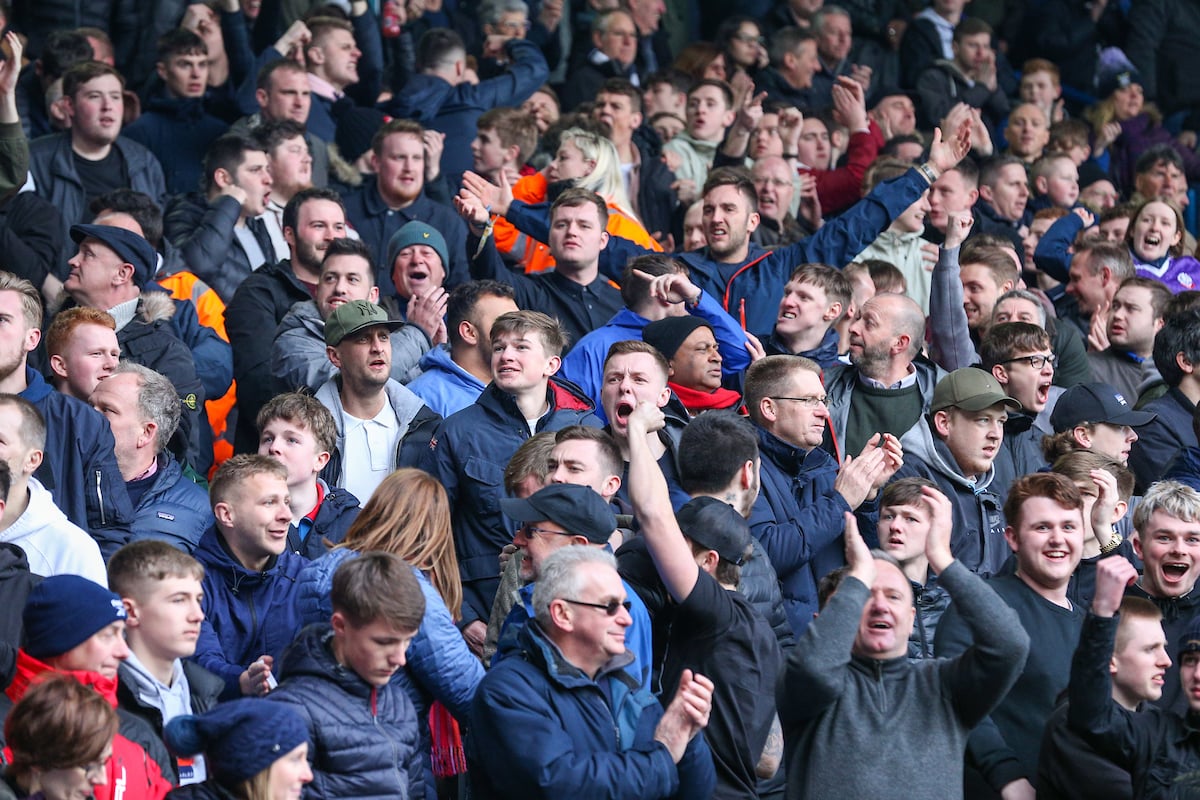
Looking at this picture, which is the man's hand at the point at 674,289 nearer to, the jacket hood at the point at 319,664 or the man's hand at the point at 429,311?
the man's hand at the point at 429,311

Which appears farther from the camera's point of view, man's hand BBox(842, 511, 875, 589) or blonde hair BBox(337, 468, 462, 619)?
blonde hair BBox(337, 468, 462, 619)

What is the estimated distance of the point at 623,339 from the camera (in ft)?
26.8

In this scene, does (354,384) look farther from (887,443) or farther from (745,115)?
(745,115)

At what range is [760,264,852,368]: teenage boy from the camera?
8.49 meters

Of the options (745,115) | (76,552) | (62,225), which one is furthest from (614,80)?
(76,552)

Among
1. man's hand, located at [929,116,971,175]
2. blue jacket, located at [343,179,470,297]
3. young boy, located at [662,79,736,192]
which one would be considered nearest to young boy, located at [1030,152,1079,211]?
young boy, located at [662,79,736,192]

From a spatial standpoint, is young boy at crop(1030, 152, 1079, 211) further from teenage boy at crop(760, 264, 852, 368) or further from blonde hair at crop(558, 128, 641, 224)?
teenage boy at crop(760, 264, 852, 368)

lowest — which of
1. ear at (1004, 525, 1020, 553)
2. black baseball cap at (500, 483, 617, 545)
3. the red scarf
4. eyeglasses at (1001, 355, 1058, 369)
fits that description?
the red scarf

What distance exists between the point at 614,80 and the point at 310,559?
6.22m

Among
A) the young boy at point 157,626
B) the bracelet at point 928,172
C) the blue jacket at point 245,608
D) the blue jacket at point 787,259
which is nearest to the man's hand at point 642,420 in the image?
the blue jacket at point 245,608

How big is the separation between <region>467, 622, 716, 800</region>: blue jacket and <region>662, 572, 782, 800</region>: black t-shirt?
0.29 metres

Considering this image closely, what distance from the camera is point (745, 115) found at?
11.7m

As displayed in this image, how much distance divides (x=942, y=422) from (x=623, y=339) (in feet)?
4.85

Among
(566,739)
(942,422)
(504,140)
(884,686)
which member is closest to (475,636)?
(566,739)
